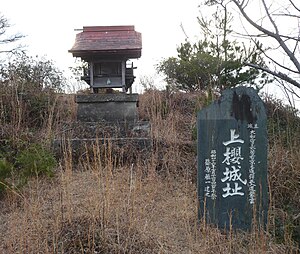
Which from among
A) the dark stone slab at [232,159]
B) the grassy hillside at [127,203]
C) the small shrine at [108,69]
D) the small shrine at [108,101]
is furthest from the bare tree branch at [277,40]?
the small shrine at [108,69]

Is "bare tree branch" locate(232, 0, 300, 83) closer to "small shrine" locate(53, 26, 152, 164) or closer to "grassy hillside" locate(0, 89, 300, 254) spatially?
"grassy hillside" locate(0, 89, 300, 254)

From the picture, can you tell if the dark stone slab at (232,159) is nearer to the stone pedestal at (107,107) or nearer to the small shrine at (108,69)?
the small shrine at (108,69)

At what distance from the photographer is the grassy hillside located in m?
2.66

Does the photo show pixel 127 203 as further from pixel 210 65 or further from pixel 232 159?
pixel 210 65

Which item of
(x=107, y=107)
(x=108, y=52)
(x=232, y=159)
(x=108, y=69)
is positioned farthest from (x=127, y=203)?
(x=108, y=69)

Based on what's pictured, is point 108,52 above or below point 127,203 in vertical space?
above

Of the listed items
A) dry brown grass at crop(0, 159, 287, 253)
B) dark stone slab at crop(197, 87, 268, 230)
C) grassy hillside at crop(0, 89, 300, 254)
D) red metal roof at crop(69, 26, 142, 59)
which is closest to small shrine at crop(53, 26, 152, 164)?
red metal roof at crop(69, 26, 142, 59)

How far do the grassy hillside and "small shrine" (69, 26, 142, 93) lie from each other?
1251 mm

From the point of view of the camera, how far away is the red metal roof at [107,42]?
613cm

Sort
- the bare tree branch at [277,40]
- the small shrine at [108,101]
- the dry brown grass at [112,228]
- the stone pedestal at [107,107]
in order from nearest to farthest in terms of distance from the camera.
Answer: the dry brown grass at [112,228], the bare tree branch at [277,40], the small shrine at [108,101], the stone pedestal at [107,107]

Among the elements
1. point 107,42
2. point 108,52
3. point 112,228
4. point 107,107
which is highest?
point 107,42

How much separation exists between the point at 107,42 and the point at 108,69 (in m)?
0.49

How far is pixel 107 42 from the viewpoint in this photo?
631 cm

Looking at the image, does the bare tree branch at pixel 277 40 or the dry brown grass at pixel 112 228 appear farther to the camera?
the bare tree branch at pixel 277 40
